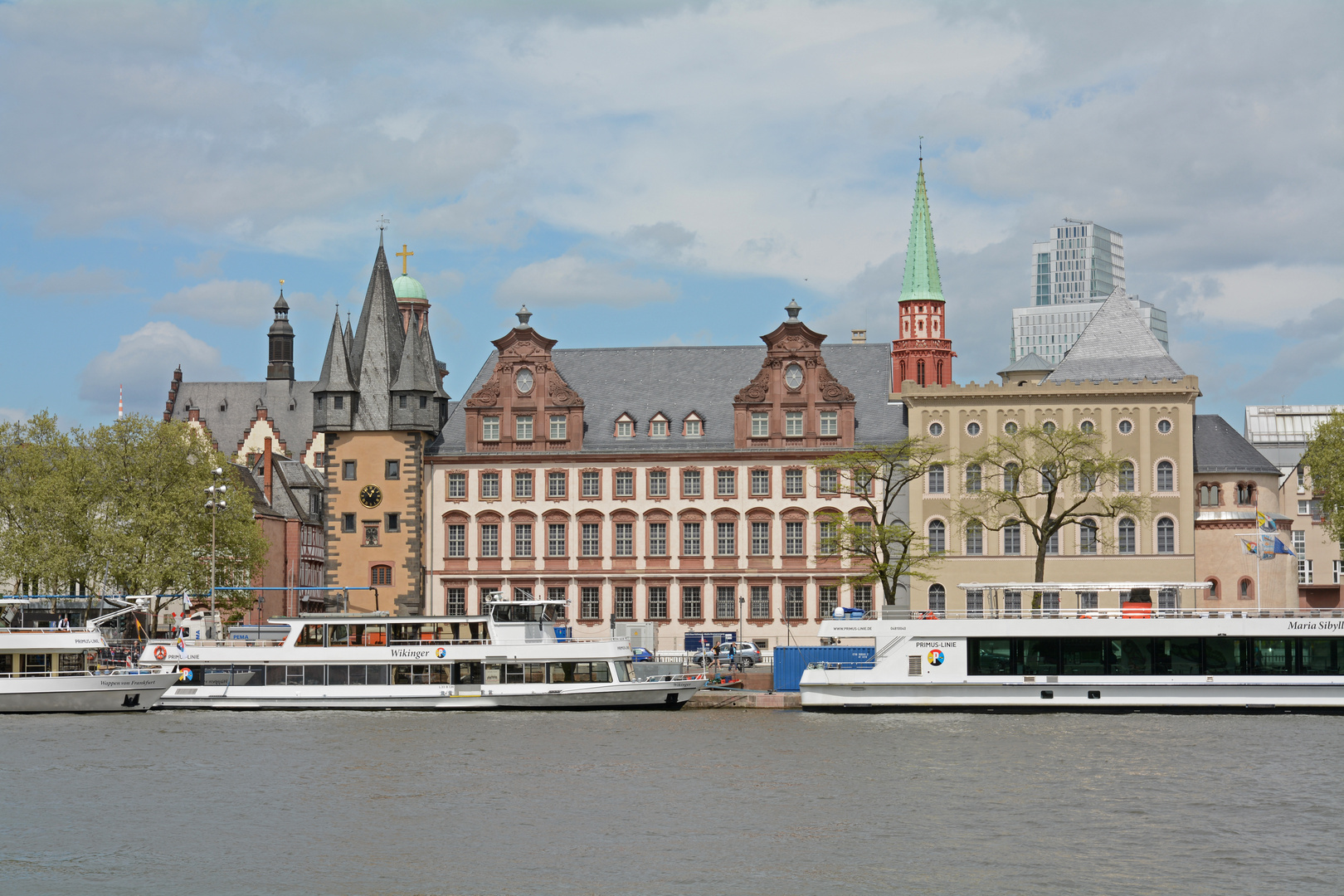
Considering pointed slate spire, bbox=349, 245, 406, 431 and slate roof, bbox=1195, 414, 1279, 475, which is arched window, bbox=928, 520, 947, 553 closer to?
slate roof, bbox=1195, 414, 1279, 475

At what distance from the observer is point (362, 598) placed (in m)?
99.9

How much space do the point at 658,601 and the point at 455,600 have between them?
11.7 m

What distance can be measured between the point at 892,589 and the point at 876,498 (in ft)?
47.0

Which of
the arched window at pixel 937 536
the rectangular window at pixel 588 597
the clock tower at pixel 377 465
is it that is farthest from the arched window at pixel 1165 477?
the clock tower at pixel 377 465

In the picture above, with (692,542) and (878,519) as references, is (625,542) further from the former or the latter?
(878,519)

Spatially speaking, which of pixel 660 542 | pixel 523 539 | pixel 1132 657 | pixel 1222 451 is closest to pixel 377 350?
pixel 523 539

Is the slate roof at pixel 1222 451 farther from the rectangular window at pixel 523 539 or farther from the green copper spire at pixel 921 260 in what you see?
the rectangular window at pixel 523 539

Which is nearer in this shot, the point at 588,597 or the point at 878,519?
the point at 878,519

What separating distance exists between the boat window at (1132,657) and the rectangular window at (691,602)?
3351 cm

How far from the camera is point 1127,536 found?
94.9 m

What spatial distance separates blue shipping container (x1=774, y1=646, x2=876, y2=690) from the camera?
69438mm

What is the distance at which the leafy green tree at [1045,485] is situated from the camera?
81.5 meters

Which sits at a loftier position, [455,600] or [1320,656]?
[455,600]

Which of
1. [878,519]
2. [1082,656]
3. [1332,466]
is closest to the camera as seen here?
[1082,656]
